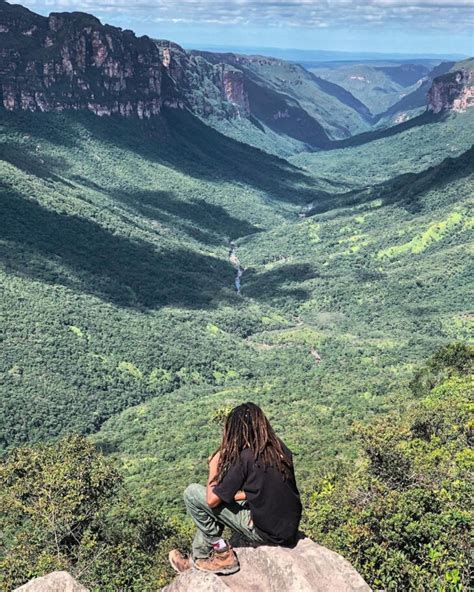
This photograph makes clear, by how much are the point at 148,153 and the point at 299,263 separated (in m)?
73.9

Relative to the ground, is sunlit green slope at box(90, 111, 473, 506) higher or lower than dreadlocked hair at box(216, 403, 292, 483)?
lower

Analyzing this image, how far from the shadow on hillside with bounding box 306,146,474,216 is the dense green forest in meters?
0.72

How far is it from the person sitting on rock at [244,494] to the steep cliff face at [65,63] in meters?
164

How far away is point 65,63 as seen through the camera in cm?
17350

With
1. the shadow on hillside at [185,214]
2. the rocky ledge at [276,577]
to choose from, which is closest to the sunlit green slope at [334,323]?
the shadow on hillside at [185,214]

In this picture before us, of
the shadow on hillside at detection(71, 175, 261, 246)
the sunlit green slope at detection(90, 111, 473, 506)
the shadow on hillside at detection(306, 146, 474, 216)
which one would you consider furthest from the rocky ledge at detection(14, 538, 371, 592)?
the shadow on hillside at detection(71, 175, 261, 246)

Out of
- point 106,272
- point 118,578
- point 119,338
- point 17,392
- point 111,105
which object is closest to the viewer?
point 118,578

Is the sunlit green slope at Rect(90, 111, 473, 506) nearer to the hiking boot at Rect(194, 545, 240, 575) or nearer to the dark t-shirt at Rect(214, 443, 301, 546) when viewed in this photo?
the hiking boot at Rect(194, 545, 240, 575)

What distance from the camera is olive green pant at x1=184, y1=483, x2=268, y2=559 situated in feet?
40.5

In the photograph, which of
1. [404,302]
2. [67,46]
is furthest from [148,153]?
[404,302]

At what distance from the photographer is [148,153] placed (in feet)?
604

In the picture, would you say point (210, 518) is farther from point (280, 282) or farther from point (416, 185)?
point (416, 185)

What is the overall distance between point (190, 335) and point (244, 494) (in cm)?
8337

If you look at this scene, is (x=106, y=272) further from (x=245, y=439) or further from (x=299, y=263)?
(x=245, y=439)
